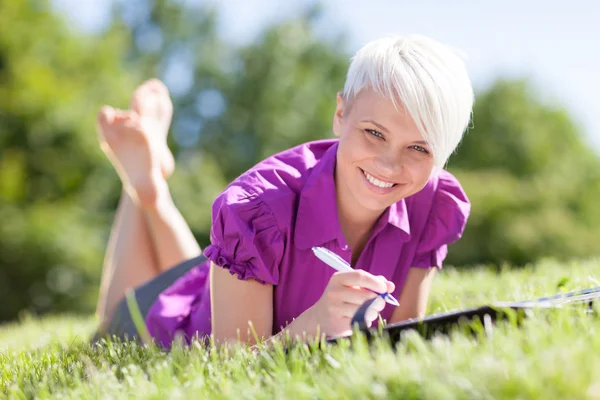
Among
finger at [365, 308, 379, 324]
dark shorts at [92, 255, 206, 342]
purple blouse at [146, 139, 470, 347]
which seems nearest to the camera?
finger at [365, 308, 379, 324]

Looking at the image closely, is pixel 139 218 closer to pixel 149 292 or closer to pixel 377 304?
pixel 149 292

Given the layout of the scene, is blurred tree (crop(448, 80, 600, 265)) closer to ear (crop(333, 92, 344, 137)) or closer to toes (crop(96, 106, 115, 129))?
toes (crop(96, 106, 115, 129))

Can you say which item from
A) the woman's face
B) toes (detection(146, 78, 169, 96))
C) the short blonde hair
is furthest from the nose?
toes (detection(146, 78, 169, 96))

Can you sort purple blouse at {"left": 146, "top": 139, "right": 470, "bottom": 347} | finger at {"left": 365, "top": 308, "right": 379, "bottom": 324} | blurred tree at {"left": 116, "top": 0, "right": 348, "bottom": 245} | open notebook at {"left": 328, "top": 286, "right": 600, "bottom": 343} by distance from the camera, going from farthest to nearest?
blurred tree at {"left": 116, "top": 0, "right": 348, "bottom": 245}
purple blouse at {"left": 146, "top": 139, "right": 470, "bottom": 347}
finger at {"left": 365, "top": 308, "right": 379, "bottom": 324}
open notebook at {"left": 328, "top": 286, "right": 600, "bottom": 343}

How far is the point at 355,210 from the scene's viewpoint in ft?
8.77

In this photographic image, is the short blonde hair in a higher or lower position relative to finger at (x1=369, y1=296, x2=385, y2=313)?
higher

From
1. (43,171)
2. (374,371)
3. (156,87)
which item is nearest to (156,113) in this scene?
(156,87)

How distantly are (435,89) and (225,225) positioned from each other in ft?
2.89

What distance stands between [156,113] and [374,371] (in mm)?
3234

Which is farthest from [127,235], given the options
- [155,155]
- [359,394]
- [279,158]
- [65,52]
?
[65,52]

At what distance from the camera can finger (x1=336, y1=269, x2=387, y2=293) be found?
1.93 meters

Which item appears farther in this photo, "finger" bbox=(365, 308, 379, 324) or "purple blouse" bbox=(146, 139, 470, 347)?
"purple blouse" bbox=(146, 139, 470, 347)

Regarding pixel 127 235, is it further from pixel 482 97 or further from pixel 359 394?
pixel 482 97

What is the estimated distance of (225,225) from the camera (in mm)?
2387
